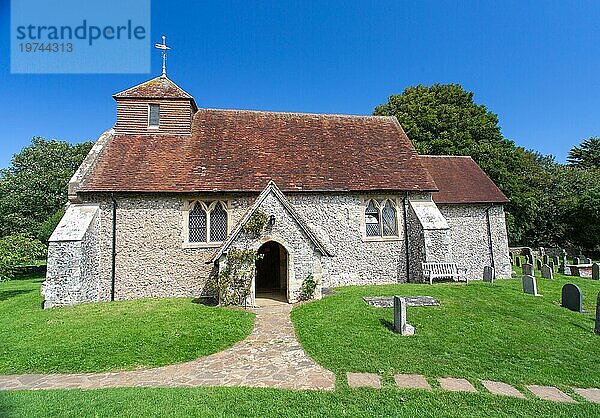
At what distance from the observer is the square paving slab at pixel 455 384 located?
6113mm

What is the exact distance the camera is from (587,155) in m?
54.1

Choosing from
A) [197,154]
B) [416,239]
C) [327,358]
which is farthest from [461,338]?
[197,154]

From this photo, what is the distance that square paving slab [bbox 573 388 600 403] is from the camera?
19.4 ft

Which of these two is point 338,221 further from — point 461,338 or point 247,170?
point 461,338

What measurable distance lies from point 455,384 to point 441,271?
10.5 metres

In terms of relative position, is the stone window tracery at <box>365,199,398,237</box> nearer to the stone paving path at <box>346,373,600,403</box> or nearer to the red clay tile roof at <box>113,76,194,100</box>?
the stone paving path at <box>346,373,600,403</box>

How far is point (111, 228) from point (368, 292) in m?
11.8

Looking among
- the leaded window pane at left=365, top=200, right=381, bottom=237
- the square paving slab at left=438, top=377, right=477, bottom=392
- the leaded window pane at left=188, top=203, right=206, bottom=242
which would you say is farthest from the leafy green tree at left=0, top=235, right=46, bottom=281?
the square paving slab at left=438, top=377, right=477, bottom=392

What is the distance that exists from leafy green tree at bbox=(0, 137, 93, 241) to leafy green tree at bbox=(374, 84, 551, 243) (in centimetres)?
3505

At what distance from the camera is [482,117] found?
3291cm

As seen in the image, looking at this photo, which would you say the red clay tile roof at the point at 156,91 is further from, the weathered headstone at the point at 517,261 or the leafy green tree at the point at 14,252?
the weathered headstone at the point at 517,261

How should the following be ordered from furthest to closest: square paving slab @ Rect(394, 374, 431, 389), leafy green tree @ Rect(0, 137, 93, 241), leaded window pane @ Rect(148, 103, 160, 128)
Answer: leafy green tree @ Rect(0, 137, 93, 241) < leaded window pane @ Rect(148, 103, 160, 128) < square paving slab @ Rect(394, 374, 431, 389)

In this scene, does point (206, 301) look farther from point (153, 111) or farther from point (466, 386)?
point (153, 111)

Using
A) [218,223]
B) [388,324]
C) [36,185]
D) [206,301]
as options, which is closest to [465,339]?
[388,324]
